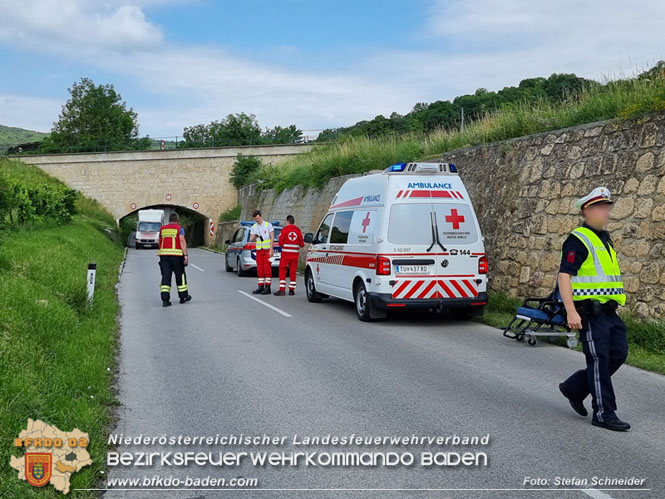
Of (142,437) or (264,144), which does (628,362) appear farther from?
(264,144)

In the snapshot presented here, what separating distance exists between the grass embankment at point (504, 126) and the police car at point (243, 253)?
426 cm

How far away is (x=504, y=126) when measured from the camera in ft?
49.0

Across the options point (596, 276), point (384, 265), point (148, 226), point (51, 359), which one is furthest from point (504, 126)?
point (148, 226)

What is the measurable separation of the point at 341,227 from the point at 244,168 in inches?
1453

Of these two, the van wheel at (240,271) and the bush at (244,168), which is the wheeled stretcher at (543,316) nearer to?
the van wheel at (240,271)

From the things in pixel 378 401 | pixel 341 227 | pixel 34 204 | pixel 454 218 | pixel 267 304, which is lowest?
pixel 267 304

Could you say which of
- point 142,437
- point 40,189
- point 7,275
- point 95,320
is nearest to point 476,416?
point 142,437

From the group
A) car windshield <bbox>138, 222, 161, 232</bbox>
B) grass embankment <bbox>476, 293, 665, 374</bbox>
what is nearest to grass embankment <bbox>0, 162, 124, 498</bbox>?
grass embankment <bbox>476, 293, 665, 374</bbox>

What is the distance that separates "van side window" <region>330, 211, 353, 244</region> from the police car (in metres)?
7.62

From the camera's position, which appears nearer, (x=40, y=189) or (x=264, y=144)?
(x=40, y=189)

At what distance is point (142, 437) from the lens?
5.17 metres

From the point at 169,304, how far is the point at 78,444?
9259 mm

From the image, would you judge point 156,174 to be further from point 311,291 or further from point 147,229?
point 311,291

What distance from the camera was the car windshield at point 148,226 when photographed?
2002 inches
